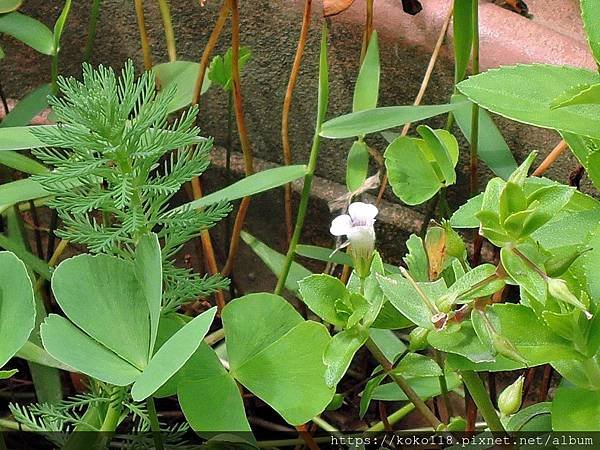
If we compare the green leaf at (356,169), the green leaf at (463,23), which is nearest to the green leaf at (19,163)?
the green leaf at (356,169)

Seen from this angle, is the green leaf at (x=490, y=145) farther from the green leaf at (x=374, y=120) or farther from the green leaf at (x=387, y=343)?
the green leaf at (x=387, y=343)

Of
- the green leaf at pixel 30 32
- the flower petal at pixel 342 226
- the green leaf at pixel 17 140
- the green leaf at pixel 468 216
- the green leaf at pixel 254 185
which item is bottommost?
the green leaf at pixel 254 185

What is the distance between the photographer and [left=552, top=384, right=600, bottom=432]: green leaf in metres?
0.35

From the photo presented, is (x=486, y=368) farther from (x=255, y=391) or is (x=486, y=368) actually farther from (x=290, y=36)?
(x=290, y=36)

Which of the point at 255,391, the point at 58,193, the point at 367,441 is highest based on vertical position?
the point at 58,193

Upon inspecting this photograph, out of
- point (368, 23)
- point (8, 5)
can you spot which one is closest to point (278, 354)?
point (368, 23)

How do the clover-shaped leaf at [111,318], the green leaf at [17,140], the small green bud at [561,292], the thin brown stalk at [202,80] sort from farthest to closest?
1. the thin brown stalk at [202,80]
2. the green leaf at [17,140]
3. the clover-shaped leaf at [111,318]
4. the small green bud at [561,292]

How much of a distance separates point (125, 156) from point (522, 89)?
9.6 inches

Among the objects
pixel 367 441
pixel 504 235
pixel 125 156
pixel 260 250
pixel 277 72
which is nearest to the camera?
pixel 504 235

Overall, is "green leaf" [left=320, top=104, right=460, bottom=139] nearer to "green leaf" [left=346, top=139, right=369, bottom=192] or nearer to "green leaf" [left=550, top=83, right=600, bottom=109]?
"green leaf" [left=346, top=139, right=369, bottom=192]

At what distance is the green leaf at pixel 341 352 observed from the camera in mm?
385

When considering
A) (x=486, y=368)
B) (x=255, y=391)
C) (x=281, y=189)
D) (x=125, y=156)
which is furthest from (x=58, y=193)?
(x=281, y=189)

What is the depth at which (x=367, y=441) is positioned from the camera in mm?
583

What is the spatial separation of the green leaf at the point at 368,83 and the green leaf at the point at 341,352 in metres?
0.27
